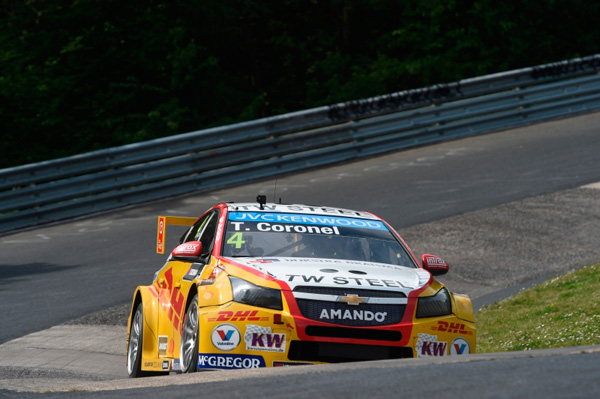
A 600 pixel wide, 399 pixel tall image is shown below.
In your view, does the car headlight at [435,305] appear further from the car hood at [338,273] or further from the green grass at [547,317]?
the green grass at [547,317]

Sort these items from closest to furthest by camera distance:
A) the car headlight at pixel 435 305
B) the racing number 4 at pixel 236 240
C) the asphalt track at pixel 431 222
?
the car headlight at pixel 435 305, the racing number 4 at pixel 236 240, the asphalt track at pixel 431 222

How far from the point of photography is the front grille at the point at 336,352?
7.06m

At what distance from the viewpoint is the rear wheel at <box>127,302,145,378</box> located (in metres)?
→ 8.70

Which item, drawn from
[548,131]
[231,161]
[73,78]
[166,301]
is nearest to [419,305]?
[166,301]

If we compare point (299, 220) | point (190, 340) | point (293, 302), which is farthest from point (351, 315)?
point (299, 220)

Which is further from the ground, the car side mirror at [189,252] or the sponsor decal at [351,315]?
the car side mirror at [189,252]

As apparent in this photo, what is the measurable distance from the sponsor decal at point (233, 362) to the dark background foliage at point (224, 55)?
54.7 ft

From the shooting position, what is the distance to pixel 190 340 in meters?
7.58

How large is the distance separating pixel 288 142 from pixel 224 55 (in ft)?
33.6

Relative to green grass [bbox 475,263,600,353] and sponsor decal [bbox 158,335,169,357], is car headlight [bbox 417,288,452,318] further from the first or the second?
sponsor decal [bbox 158,335,169,357]

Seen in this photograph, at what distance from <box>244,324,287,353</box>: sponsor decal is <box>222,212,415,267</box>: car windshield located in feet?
3.55

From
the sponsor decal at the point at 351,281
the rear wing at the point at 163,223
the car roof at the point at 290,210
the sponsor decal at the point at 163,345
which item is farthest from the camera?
the rear wing at the point at 163,223

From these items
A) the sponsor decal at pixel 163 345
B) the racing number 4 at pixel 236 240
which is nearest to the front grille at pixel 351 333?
the racing number 4 at pixel 236 240

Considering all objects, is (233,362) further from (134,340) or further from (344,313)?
(134,340)
